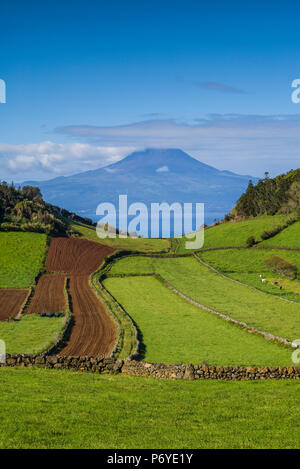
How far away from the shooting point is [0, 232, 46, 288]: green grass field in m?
78.4

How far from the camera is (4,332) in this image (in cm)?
4303

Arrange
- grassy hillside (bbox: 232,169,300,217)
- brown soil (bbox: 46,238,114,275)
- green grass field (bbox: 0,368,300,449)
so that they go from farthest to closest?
grassy hillside (bbox: 232,169,300,217)
brown soil (bbox: 46,238,114,275)
green grass field (bbox: 0,368,300,449)

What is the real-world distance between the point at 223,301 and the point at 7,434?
46745 millimetres

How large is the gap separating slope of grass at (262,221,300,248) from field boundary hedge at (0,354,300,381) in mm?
74762

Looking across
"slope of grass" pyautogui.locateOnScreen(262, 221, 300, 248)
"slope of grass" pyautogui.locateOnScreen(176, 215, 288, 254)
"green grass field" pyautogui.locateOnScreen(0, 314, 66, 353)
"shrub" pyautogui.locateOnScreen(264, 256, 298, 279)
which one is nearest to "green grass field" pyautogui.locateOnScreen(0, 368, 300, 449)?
"green grass field" pyautogui.locateOnScreen(0, 314, 66, 353)

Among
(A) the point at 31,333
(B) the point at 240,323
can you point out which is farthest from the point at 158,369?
(A) the point at 31,333

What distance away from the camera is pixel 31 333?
42.9 metres

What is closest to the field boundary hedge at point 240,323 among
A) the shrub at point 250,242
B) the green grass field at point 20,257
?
the green grass field at point 20,257

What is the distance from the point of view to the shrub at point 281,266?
3115 inches

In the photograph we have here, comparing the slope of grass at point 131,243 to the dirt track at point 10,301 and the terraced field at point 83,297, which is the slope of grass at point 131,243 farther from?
the dirt track at point 10,301

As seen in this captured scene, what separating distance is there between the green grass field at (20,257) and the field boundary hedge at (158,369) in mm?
49657

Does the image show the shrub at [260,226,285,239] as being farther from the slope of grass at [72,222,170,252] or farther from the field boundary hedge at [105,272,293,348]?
the field boundary hedge at [105,272,293,348]

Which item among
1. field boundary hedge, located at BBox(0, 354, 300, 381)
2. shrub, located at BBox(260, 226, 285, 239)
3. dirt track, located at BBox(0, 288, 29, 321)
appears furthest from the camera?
shrub, located at BBox(260, 226, 285, 239)

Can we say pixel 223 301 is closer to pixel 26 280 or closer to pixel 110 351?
pixel 110 351
